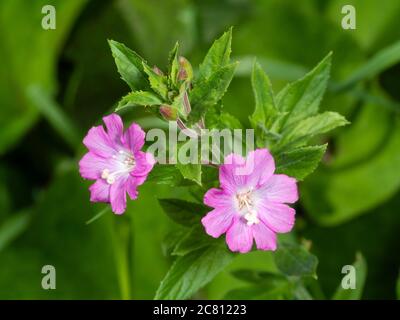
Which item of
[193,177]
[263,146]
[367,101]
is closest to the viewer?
[193,177]

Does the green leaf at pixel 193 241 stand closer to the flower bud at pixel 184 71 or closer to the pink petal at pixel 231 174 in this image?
the pink petal at pixel 231 174

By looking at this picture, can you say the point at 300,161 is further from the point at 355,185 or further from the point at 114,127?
the point at 355,185

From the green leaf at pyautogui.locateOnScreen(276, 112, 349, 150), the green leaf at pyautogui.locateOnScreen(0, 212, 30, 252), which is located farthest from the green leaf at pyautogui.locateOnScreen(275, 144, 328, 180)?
the green leaf at pyautogui.locateOnScreen(0, 212, 30, 252)

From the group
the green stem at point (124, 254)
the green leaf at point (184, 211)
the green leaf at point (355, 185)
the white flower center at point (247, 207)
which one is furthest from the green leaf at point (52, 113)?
the white flower center at point (247, 207)

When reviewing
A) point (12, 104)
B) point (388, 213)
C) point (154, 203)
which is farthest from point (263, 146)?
point (12, 104)

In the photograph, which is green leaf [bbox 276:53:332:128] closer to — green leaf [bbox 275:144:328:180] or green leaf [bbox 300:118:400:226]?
green leaf [bbox 275:144:328:180]

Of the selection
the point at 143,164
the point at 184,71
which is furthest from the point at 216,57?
the point at 143,164

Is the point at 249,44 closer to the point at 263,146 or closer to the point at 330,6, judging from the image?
the point at 330,6
